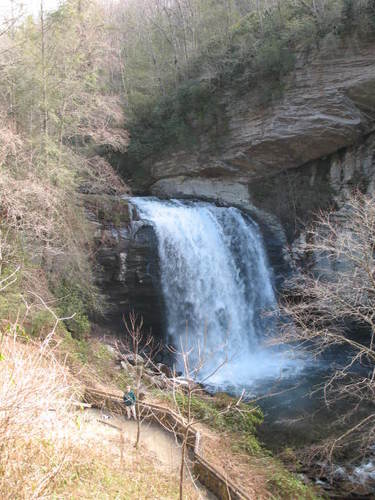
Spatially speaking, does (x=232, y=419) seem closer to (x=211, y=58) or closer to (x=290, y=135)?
(x=290, y=135)

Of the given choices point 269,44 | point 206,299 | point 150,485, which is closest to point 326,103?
point 269,44

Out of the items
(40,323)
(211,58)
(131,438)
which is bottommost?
(131,438)

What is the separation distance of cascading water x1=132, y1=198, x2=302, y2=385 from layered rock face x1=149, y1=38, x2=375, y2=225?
293cm

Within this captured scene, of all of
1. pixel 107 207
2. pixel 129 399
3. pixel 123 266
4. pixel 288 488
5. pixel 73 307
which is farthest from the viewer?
pixel 107 207

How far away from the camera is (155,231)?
14.0m

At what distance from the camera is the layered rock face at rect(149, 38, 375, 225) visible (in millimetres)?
14320

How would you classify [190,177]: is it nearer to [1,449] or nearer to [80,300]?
[80,300]

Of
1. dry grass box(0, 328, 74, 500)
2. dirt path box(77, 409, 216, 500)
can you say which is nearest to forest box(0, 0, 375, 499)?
dry grass box(0, 328, 74, 500)

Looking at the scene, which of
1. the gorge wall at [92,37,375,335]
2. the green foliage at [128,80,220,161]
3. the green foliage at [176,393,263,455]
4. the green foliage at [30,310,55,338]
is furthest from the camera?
the green foliage at [128,80,220,161]

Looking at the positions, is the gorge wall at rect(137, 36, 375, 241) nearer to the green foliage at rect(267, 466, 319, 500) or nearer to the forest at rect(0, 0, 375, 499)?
the forest at rect(0, 0, 375, 499)

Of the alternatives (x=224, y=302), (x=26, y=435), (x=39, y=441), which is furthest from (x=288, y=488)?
(x=224, y=302)

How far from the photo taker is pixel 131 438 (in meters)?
7.23

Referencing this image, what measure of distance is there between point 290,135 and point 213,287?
665 cm

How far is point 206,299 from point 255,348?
242 cm
